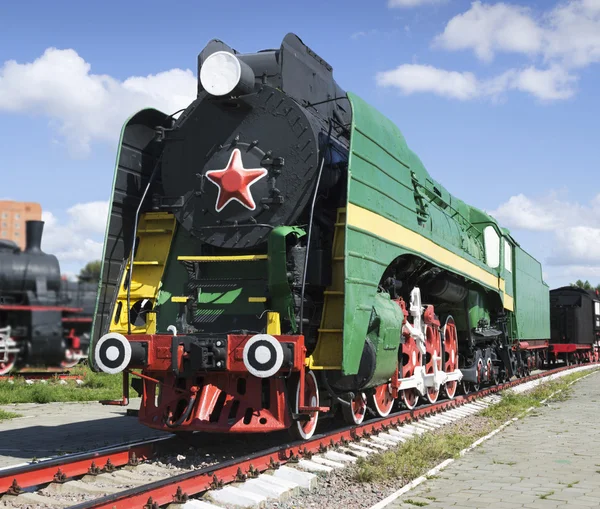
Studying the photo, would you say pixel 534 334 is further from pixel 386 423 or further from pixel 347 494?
pixel 347 494

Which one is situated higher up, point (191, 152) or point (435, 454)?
point (191, 152)

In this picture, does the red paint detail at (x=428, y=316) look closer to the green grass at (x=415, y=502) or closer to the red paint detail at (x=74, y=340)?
the green grass at (x=415, y=502)

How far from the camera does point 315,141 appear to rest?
7312 mm

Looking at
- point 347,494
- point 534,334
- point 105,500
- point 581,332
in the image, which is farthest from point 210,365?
point 581,332

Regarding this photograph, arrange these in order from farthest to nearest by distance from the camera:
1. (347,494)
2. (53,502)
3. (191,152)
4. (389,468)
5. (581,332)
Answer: (581,332) → (191,152) → (389,468) → (347,494) → (53,502)

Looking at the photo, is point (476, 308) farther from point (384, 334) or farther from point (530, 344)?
point (530, 344)

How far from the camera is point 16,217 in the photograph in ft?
2.71

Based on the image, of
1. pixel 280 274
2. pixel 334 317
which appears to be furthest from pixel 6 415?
pixel 334 317

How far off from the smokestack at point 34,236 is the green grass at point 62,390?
1142 cm

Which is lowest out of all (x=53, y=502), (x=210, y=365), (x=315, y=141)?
(x=53, y=502)

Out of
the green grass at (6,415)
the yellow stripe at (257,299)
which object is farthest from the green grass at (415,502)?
the green grass at (6,415)

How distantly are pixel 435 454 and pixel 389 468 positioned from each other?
3.11 feet

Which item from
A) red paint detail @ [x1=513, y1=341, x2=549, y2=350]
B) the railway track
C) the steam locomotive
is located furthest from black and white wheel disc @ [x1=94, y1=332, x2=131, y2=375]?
red paint detail @ [x1=513, y1=341, x2=549, y2=350]

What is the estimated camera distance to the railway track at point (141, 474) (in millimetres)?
4934
